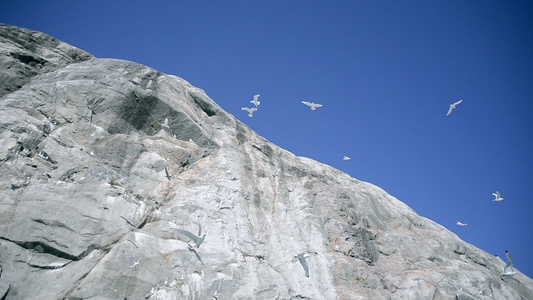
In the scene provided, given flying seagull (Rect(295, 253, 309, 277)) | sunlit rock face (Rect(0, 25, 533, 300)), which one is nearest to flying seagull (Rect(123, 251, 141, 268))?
sunlit rock face (Rect(0, 25, 533, 300))

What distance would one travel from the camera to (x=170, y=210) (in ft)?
48.9

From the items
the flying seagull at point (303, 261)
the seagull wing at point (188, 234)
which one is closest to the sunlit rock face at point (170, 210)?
the flying seagull at point (303, 261)

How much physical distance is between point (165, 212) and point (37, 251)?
478 cm

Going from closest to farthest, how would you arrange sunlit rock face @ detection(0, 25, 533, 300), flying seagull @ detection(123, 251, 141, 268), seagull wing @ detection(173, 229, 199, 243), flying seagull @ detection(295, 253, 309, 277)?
Result: 1. sunlit rock face @ detection(0, 25, 533, 300)
2. flying seagull @ detection(123, 251, 141, 268)
3. seagull wing @ detection(173, 229, 199, 243)
4. flying seagull @ detection(295, 253, 309, 277)

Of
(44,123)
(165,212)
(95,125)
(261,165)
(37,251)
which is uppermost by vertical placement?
(261,165)

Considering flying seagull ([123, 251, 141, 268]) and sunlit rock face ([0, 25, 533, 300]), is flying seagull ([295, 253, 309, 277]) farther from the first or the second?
flying seagull ([123, 251, 141, 268])

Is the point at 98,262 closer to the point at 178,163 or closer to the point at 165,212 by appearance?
the point at 165,212

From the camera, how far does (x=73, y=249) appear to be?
11.8 metres

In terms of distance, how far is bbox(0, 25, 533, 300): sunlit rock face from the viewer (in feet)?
39.0

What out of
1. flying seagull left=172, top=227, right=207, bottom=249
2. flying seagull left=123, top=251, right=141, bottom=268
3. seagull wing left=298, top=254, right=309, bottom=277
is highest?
seagull wing left=298, top=254, right=309, bottom=277

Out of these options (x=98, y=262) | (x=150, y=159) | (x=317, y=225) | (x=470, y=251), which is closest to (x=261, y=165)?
(x=317, y=225)

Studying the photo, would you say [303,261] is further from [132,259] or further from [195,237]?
[132,259]

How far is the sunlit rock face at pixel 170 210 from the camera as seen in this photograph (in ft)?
39.0

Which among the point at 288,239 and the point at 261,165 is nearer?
the point at 288,239
